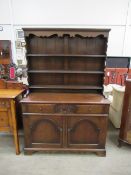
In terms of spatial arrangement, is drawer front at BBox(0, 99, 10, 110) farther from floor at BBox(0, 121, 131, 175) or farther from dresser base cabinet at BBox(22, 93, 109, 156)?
floor at BBox(0, 121, 131, 175)

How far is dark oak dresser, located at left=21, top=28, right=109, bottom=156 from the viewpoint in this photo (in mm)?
A: 1984

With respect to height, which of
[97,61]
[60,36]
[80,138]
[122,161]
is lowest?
[122,161]

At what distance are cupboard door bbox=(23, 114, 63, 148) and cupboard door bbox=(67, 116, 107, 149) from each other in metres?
0.15

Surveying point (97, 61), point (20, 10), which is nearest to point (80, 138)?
point (97, 61)

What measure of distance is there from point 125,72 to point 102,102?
80.3 inches

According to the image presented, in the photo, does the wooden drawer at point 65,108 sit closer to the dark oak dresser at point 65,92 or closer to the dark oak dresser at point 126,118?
the dark oak dresser at point 65,92

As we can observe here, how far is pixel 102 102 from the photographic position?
6.42ft

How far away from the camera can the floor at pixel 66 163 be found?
186cm

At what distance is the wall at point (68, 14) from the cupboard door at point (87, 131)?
3349 millimetres

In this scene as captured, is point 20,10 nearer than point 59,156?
No

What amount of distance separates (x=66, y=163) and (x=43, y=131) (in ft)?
1.72

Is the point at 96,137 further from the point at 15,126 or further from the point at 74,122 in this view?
the point at 15,126

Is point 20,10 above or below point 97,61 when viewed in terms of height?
above

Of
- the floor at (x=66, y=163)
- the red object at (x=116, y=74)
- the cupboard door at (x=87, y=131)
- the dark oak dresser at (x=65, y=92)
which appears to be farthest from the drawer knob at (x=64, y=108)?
the red object at (x=116, y=74)
